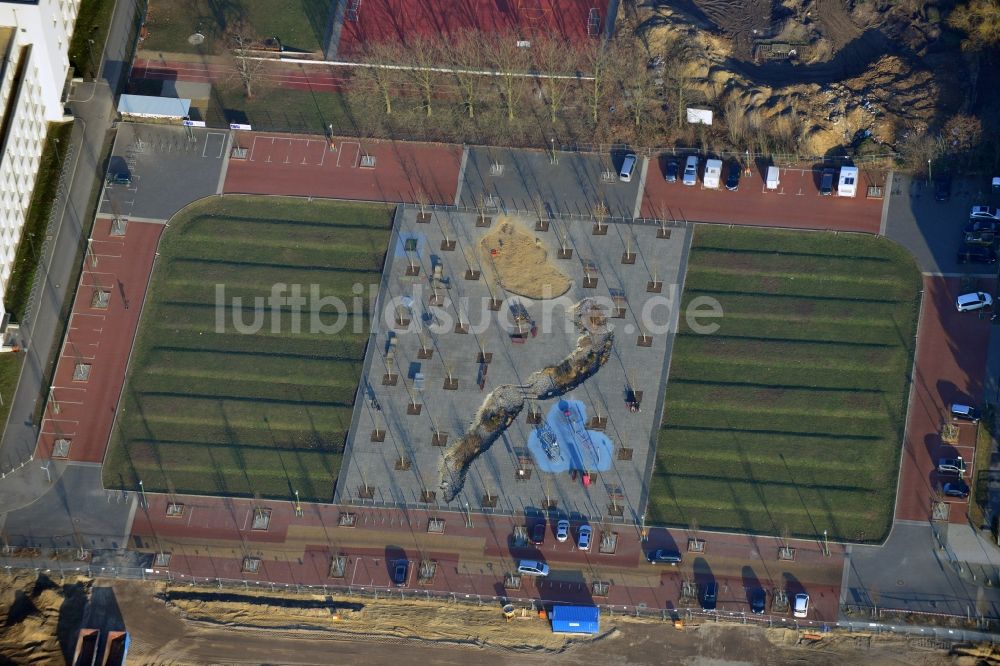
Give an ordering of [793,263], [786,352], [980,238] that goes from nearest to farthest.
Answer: [786,352] < [980,238] < [793,263]

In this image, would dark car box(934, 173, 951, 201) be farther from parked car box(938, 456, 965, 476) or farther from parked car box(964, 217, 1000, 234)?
parked car box(938, 456, 965, 476)

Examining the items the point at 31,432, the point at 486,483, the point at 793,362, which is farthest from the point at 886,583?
the point at 31,432

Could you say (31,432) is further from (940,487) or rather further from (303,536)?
(940,487)

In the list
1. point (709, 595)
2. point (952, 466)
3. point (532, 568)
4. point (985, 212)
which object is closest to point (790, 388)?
point (952, 466)

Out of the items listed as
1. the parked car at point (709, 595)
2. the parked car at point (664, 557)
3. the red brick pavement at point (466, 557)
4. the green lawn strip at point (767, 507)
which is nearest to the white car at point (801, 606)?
the red brick pavement at point (466, 557)

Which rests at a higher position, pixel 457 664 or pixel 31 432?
pixel 31 432

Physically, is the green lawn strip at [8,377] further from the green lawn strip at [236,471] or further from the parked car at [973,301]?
the parked car at [973,301]

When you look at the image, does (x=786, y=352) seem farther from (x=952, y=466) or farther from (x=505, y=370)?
(x=505, y=370)
